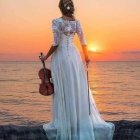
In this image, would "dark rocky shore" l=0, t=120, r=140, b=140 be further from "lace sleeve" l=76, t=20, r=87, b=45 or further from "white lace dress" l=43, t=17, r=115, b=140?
"lace sleeve" l=76, t=20, r=87, b=45

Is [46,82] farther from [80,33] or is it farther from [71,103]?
[80,33]

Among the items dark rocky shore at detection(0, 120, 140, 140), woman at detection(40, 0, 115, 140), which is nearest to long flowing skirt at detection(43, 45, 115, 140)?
woman at detection(40, 0, 115, 140)

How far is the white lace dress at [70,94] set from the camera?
749 centimetres

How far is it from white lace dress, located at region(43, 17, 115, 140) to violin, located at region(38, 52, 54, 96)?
0.08m

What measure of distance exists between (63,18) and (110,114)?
14333 mm

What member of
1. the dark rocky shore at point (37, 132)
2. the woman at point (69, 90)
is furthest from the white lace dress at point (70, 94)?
the dark rocky shore at point (37, 132)

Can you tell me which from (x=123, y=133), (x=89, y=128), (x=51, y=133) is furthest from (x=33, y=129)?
(x=123, y=133)

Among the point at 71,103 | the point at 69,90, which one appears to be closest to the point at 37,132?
the point at 71,103

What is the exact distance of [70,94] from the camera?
7.54 m

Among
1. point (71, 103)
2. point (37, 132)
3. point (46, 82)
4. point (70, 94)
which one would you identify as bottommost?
point (37, 132)

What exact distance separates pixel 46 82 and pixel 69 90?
378 mm

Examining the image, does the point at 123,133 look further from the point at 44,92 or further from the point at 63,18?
the point at 63,18

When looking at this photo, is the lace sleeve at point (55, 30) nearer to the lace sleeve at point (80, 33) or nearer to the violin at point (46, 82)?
the lace sleeve at point (80, 33)

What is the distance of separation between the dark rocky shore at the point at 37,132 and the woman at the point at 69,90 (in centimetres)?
32
